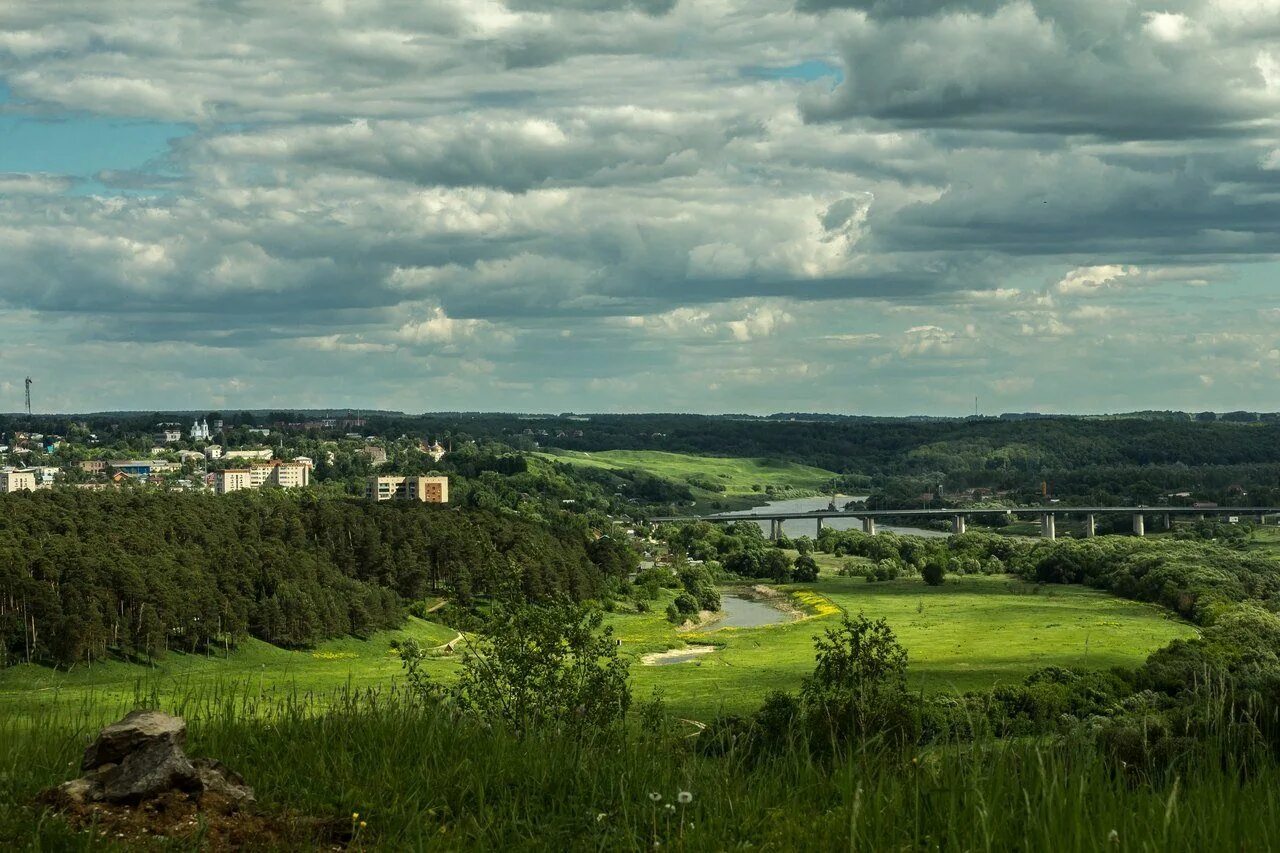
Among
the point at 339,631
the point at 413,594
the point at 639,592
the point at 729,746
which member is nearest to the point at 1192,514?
the point at 639,592

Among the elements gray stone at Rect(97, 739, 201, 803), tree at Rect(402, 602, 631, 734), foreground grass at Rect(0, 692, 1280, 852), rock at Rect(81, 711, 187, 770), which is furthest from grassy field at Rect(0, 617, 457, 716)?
gray stone at Rect(97, 739, 201, 803)

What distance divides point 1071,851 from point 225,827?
4.22m

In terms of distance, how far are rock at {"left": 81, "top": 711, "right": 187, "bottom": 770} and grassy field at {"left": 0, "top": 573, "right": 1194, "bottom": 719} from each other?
42.5 metres

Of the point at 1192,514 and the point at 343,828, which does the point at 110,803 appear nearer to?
the point at 343,828

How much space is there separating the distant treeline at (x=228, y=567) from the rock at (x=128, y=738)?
135 feet

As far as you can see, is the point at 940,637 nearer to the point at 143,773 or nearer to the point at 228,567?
the point at 228,567

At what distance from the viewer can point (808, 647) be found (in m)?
85.2

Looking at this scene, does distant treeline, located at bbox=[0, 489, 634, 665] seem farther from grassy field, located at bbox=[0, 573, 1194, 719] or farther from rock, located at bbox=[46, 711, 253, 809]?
rock, located at bbox=[46, 711, 253, 809]

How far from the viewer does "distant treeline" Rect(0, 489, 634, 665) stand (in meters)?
71.2

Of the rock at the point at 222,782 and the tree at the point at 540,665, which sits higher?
the rock at the point at 222,782

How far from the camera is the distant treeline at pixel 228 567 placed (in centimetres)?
7119

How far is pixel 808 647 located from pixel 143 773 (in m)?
80.0

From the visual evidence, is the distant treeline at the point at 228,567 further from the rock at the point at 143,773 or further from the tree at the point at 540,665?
the rock at the point at 143,773

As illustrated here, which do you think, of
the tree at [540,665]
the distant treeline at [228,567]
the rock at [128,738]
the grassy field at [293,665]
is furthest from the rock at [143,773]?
the grassy field at [293,665]
